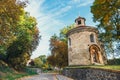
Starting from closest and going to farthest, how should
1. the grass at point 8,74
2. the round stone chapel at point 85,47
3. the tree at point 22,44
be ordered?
1. the grass at point 8,74
2. the round stone chapel at point 85,47
3. the tree at point 22,44

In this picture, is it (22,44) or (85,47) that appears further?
(22,44)

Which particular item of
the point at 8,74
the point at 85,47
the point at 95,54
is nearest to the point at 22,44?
the point at 8,74

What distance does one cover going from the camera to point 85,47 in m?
30.1

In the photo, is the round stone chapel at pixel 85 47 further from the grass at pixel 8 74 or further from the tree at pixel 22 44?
the grass at pixel 8 74

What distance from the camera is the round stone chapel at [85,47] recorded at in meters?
29.8

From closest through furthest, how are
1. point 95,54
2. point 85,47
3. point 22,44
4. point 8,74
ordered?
point 8,74, point 85,47, point 95,54, point 22,44

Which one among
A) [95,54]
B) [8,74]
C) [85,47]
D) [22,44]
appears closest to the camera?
[8,74]

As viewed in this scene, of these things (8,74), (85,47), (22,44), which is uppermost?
(22,44)

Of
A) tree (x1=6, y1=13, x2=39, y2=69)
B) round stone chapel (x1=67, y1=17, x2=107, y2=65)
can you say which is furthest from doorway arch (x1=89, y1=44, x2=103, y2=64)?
tree (x1=6, y1=13, x2=39, y2=69)

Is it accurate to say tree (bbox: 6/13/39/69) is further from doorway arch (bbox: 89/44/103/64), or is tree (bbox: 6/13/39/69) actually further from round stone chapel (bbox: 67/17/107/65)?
doorway arch (bbox: 89/44/103/64)

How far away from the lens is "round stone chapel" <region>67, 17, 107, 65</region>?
29.8 meters

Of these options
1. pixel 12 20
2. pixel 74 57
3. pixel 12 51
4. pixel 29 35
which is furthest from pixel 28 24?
pixel 12 20

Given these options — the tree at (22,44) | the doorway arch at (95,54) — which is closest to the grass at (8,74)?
the tree at (22,44)

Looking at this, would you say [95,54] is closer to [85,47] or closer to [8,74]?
[85,47]
